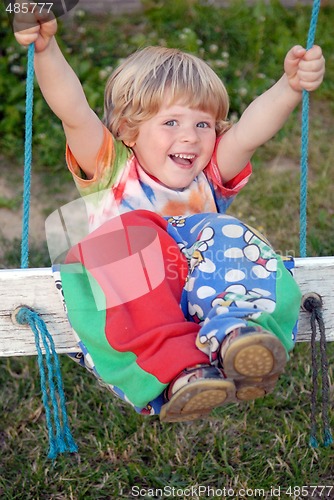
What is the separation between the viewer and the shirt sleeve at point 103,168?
2051 millimetres

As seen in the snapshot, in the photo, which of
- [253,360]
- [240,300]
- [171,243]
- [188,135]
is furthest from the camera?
[188,135]

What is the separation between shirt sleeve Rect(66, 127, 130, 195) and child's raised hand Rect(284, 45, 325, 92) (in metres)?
0.48

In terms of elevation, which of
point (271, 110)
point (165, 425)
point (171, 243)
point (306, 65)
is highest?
point (306, 65)

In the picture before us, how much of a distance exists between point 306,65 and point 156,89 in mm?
379

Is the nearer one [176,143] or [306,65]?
[306,65]

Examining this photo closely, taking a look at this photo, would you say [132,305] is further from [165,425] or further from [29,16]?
[165,425]

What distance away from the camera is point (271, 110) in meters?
2.03

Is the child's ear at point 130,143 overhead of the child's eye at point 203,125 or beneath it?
beneath

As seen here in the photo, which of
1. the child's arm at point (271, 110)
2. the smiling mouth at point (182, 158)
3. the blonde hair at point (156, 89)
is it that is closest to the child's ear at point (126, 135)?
the blonde hair at point (156, 89)

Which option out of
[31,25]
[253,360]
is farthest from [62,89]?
[253,360]

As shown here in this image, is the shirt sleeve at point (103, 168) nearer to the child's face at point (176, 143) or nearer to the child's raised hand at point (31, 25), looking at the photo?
the child's face at point (176, 143)

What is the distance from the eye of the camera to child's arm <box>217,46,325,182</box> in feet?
6.24

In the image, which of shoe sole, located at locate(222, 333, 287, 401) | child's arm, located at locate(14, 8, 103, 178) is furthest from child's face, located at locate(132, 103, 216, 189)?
shoe sole, located at locate(222, 333, 287, 401)

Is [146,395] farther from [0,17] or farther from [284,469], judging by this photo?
[0,17]
